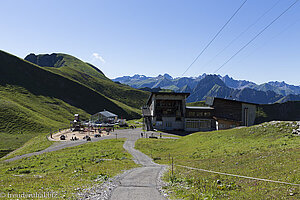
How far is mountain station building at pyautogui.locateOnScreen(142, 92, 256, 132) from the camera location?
3292 inches

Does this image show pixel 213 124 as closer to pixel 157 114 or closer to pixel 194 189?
pixel 157 114

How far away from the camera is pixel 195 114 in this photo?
291 ft

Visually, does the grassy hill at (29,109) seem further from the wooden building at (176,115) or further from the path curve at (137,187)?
the path curve at (137,187)

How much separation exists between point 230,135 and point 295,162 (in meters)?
26.9

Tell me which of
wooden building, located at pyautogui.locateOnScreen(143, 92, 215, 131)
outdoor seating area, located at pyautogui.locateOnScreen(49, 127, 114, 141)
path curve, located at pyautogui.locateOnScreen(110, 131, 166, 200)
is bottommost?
outdoor seating area, located at pyautogui.locateOnScreen(49, 127, 114, 141)

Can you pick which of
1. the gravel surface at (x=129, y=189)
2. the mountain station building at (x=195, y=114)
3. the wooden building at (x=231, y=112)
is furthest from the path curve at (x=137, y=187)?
the mountain station building at (x=195, y=114)

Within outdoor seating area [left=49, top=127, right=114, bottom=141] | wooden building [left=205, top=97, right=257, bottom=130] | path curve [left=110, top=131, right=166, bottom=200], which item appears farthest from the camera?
wooden building [left=205, top=97, right=257, bottom=130]

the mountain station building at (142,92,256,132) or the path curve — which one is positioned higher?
the mountain station building at (142,92,256,132)

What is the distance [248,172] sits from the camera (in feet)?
54.4

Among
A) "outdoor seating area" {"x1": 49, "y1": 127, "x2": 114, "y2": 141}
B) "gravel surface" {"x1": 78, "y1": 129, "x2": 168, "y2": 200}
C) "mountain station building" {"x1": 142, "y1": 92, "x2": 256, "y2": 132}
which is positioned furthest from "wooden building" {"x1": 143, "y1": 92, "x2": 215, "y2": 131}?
"gravel surface" {"x1": 78, "y1": 129, "x2": 168, "y2": 200}

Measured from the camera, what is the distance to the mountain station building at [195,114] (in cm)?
8362

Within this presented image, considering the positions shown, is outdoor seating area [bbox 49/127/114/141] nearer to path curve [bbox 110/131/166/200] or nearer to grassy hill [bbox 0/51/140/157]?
grassy hill [bbox 0/51/140/157]

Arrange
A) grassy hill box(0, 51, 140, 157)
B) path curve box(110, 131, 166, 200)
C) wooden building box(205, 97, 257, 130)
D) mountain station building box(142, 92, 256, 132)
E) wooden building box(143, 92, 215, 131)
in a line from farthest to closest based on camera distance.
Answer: grassy hill box(0, 51, 140, 157), wooden building box(143, 92, 215, 131), mountain station building box(142, 92, 256, 132), wooden building box(205, 97, 257, 130), path curve box(110, 131, 166, 200)

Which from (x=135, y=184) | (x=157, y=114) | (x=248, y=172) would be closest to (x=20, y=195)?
(x=135, y=184)
